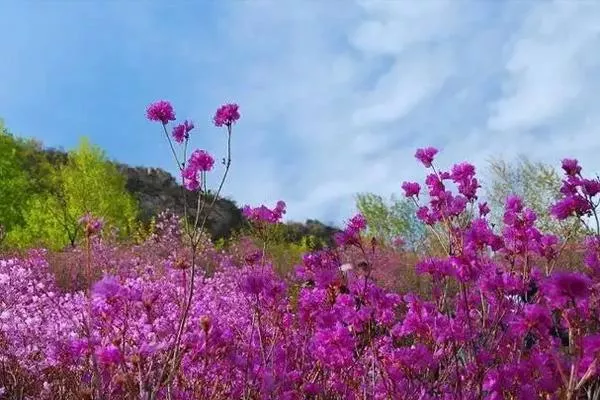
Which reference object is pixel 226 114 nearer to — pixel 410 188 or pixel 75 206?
pixel 410 188

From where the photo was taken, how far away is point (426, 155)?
6.23 meters

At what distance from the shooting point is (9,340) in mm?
5922

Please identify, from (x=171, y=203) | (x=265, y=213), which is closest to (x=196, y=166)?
(x=265, y=213)

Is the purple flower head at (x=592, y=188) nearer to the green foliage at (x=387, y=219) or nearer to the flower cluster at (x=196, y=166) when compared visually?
the flower cluster at (x=196, y=166)

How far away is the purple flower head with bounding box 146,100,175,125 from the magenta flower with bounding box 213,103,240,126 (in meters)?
0.26

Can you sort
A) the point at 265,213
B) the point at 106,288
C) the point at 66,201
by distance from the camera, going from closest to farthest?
the point at 106,288
the point at 265,213
the point at 66,201

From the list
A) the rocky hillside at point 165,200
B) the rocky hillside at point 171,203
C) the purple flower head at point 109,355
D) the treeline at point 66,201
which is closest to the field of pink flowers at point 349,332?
the purple flower head at point 109,355

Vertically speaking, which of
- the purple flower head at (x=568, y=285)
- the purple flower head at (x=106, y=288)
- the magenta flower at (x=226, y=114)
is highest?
the magenta flower at (x=226, y=114)

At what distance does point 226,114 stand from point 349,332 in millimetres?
1414

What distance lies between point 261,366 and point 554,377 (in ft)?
5.13

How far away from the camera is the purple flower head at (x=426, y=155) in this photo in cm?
A: 621

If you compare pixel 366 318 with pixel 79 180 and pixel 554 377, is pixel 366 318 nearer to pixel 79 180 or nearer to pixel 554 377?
pixel 554 377

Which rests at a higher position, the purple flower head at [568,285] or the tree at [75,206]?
the tree at [75,206]

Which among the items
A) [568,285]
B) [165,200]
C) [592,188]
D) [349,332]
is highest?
[165,200]
